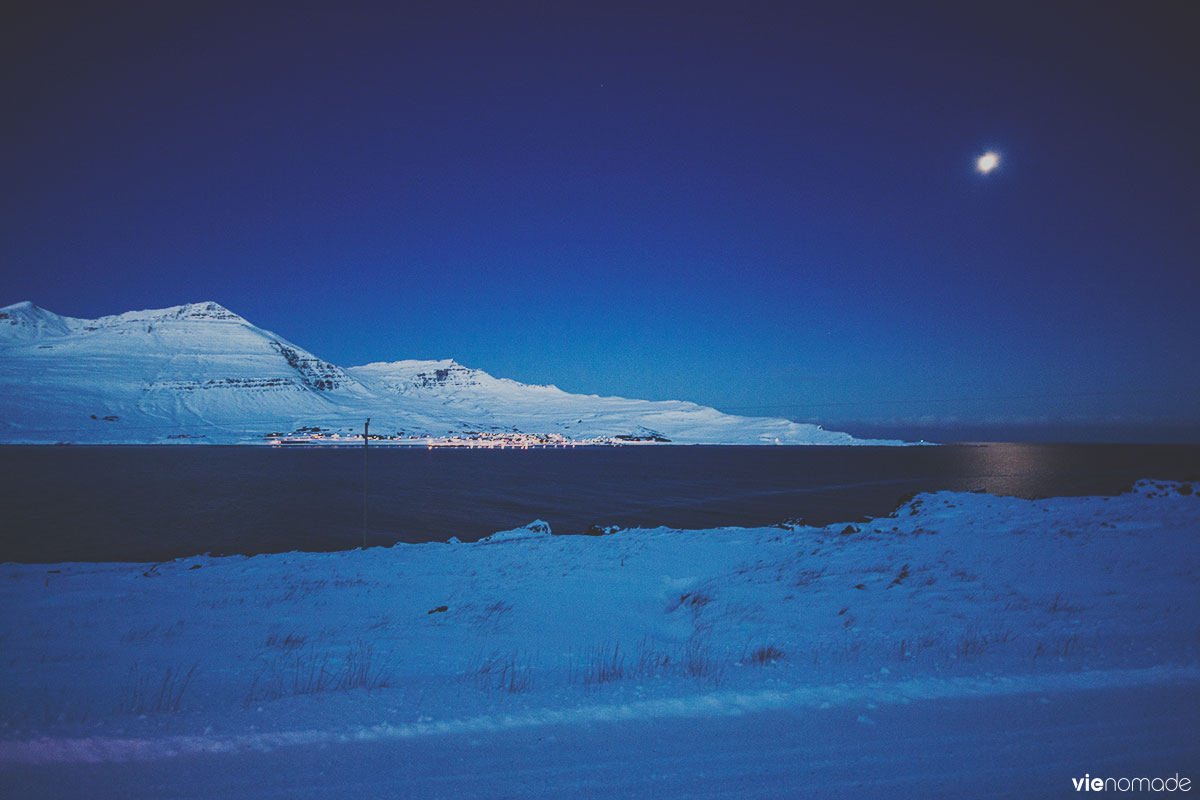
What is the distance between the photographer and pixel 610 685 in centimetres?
577

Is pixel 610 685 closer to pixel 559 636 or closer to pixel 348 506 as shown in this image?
pixel 559 636

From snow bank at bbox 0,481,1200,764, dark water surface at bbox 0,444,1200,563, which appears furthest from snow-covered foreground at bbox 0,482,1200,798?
dark water surface at bbox 0,444,1200,563

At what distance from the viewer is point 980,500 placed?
27.3 meters

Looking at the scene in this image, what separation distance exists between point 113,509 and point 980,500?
5342 cm

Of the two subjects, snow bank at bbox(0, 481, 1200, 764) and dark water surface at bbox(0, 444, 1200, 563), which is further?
dark water surface at bbox(0, 444, 1200, 563)

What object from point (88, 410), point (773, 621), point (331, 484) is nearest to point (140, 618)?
point (773, 621)

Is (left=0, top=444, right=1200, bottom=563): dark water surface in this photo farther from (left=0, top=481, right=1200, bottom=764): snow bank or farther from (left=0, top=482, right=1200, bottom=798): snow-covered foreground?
(left=0, top=482, right=1200, bottom=798): snow-covered foreground

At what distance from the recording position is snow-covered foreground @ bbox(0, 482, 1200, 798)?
416cm

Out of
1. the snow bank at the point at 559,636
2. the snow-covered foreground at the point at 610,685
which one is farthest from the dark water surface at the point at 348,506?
the snow-covered foreground at the point at 610,685

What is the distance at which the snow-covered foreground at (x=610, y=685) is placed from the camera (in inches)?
164

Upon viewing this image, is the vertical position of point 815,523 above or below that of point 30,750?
below

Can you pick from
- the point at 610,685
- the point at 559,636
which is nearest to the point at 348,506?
the point at 559,636

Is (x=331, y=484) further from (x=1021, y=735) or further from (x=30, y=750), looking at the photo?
(x=1021, y=735)

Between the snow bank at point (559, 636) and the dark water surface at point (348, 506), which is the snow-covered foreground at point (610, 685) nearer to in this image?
the snow bank at point (559, 636)
